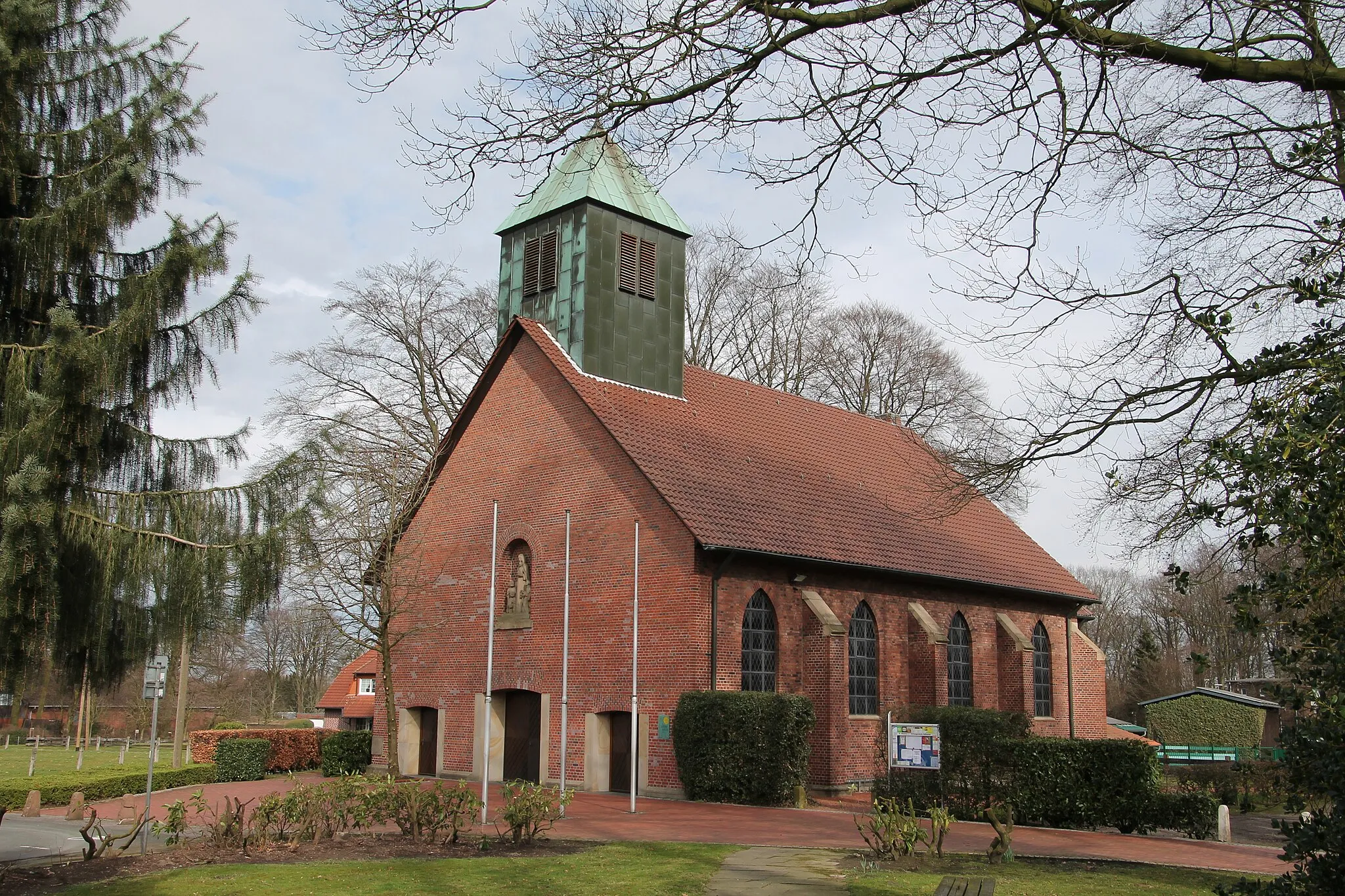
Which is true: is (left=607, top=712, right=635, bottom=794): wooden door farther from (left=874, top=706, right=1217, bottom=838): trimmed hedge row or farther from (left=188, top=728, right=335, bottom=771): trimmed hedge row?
(left=188, top=728, right=335, bottom=771): trimmed hedge row

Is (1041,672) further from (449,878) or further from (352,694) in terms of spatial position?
(352,694)

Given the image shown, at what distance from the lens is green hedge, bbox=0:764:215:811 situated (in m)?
22.7

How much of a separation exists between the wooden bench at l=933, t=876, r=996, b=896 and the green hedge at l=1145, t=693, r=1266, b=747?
124ft

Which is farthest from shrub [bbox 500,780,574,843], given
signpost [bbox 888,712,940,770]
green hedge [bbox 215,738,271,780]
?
green hedge [bbox 215,738,271,780]

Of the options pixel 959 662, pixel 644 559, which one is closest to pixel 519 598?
pixel 644 559

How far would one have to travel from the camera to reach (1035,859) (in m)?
13.5

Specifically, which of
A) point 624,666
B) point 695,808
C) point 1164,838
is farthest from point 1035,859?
point 624,666

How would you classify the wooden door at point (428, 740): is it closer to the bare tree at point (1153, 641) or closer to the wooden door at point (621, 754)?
the wooden door at point (621, 754)

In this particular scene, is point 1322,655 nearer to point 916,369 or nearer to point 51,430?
point 51,430

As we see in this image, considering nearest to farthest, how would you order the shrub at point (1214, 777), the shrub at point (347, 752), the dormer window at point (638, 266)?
the shrub at point (1214, 777) < the dormer window at point (638, 266) < the shrub at point (347, 752)

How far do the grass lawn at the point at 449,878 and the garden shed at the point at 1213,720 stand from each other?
35664mm

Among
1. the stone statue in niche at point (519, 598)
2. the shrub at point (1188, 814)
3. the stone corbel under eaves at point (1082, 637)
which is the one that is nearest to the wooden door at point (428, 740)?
the stone statue in niche at point (519, 598)

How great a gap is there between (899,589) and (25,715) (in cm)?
7959

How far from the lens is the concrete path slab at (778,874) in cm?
1086
